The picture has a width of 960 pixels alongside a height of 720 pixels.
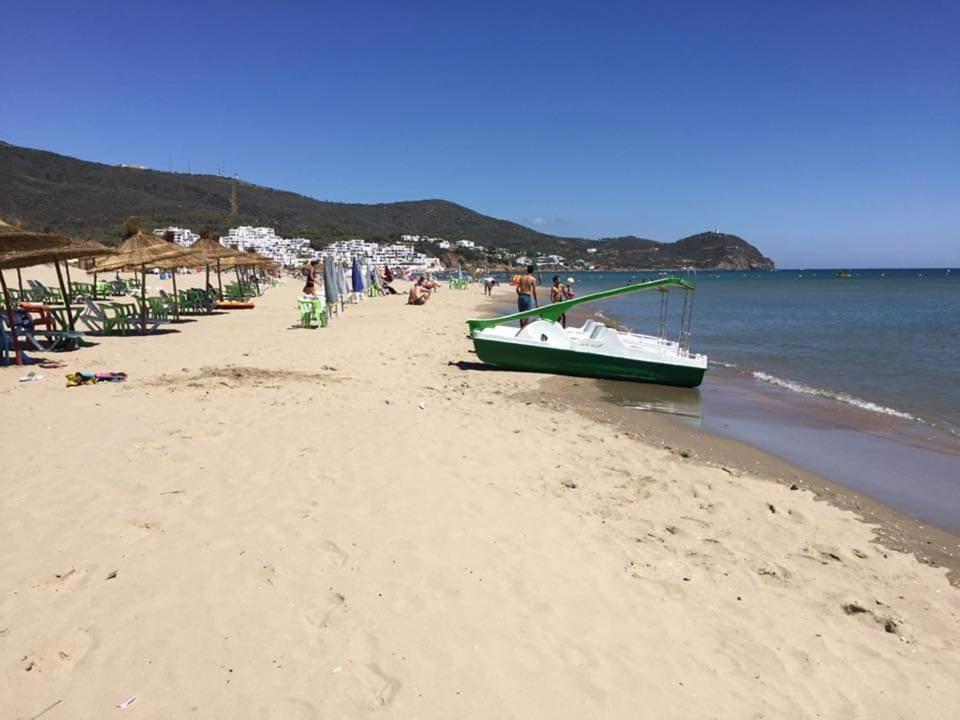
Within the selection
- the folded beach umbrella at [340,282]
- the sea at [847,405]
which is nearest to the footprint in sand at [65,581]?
the sea at [847,405]

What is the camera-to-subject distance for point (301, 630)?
2770 mm

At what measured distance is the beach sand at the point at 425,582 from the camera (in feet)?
8.22

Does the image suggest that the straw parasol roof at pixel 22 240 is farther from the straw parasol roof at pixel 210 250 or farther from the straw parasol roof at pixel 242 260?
the straw parasol roof at pixel 242 260

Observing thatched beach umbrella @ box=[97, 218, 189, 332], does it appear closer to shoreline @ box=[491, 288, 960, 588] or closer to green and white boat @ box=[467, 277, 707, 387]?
green and white boat @ box=[467, 277, 707, 387]

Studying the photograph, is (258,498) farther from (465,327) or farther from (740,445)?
(465,327)

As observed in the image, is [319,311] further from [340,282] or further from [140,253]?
[340,282]

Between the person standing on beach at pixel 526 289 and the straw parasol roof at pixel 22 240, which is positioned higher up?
the straw parasol roof at pixel 22 240

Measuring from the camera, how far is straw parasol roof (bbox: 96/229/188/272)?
13.2m

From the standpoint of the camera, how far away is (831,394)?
10.7m

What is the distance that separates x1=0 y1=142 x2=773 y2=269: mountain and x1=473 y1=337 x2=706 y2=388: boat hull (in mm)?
17981

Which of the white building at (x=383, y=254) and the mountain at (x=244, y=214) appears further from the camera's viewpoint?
the white building at (x=383, y=254)

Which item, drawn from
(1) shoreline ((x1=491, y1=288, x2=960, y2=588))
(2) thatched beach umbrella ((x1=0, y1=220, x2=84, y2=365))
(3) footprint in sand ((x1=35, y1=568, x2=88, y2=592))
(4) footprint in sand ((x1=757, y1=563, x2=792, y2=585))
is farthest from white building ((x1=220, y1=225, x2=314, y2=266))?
(4) footprint in sand ((x1=757, y1=563, x2=792, y2=585))

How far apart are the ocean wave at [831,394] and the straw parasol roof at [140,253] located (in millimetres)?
14301

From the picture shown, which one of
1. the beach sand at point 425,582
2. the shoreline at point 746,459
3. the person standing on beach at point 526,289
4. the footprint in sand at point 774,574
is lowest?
the shoreline at point 746,459
